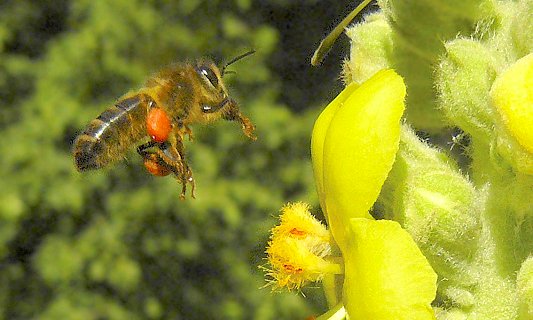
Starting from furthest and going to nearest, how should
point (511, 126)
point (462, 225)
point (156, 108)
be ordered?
point (156, 108)
point (462, 225)
point (511, 126)

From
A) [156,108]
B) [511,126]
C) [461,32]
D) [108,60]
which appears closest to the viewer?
Answer: [511,126]

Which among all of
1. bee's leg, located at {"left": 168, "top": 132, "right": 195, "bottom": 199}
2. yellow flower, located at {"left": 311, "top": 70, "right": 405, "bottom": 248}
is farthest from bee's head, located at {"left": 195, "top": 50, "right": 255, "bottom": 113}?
yellow flower, located at {"left": 311, "top": 70, "right": 405, "bottom": 248}

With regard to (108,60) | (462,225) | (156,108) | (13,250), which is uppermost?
(462,225)

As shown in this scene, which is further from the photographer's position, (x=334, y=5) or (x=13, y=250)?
(x=334, y=5)

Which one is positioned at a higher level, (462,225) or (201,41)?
(462,225)

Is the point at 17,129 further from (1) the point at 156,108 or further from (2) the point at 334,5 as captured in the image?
(1) the point at 156,108

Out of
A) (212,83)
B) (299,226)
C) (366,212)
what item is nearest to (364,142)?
(366,212)

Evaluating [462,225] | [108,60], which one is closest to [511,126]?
[462,225]
